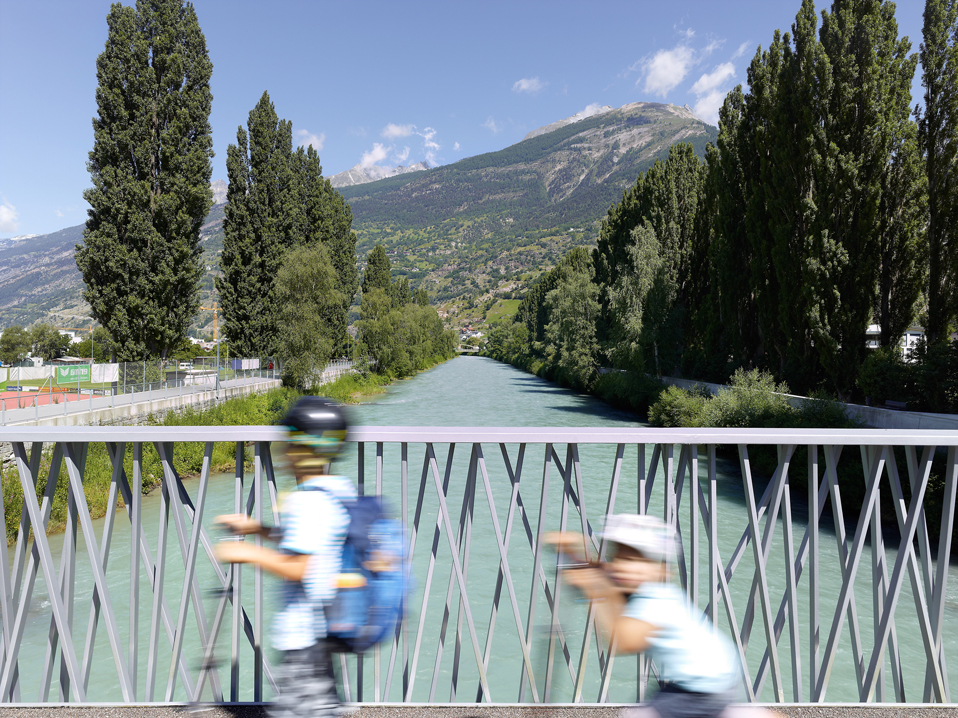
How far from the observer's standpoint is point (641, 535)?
5.48 ft

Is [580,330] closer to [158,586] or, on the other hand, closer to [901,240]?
[901,240]

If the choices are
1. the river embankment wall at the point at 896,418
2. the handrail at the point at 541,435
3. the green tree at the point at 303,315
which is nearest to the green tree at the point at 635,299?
the river embankment wall at the point at 896,418

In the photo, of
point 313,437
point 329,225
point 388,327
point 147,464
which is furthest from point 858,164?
point 388,327

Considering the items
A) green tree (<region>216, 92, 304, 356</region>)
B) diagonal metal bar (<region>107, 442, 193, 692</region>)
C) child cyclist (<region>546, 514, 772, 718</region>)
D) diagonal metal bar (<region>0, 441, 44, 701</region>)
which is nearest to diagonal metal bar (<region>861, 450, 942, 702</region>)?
child cyclist (<region>546, 514, 772, 718</region>)

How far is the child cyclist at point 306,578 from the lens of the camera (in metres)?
1.76

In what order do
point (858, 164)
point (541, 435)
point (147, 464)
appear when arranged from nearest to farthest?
point (541, 435)
point (147, 464)
point (858, 164)

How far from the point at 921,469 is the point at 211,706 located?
3.42 metres

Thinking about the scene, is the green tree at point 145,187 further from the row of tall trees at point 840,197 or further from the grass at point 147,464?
the row of tall trees at point 840,197

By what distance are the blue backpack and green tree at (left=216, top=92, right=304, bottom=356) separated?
1305 inches

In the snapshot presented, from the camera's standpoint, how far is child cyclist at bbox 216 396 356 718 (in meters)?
1.76

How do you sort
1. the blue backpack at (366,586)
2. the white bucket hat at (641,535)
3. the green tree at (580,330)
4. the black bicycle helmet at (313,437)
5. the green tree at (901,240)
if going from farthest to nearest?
the green tree at (580,330), the green tree at (901,240), the black bicycle helmet at (313,437), the blue backpack at (366,586), the white bucket hat at (641,535)

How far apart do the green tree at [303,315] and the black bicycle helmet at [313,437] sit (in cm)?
3057

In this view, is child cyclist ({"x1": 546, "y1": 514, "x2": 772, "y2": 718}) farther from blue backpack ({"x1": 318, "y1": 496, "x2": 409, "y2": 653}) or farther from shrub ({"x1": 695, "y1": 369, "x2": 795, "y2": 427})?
shrub ({"x1": 695, "y1": 369, "x2": 795, "y2": 427})

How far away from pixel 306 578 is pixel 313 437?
1.42ft
